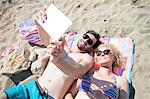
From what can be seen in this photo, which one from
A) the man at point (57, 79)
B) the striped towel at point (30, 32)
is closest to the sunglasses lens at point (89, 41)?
the man at point (57, 79)

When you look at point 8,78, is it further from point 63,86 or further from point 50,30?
point 50,30

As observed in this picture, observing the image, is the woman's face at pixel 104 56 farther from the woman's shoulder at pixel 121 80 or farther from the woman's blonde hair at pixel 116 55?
the woman's shoulder at pixel 121 80

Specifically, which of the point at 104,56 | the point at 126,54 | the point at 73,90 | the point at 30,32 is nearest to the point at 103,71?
the point at 104,56

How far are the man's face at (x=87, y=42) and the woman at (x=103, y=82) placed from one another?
155mm

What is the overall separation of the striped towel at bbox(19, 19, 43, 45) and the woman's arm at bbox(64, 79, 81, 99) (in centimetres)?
134

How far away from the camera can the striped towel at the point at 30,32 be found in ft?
18.1

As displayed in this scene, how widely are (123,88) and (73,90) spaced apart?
24.4 inches

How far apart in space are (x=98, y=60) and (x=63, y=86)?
54cm

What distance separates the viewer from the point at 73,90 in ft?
14.2

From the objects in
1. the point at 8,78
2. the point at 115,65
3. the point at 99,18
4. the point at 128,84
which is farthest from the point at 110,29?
the point at 8,78

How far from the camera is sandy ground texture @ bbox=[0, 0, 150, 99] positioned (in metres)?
4.77

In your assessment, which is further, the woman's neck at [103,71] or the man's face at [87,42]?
the man's face at [87,42]

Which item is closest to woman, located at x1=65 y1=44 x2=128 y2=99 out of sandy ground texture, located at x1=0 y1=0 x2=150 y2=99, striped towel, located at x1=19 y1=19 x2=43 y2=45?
sandy ground texture, located at x1=0 y1=0 x2=150 y2=99

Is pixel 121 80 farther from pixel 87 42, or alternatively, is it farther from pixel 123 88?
pixel 87 42
